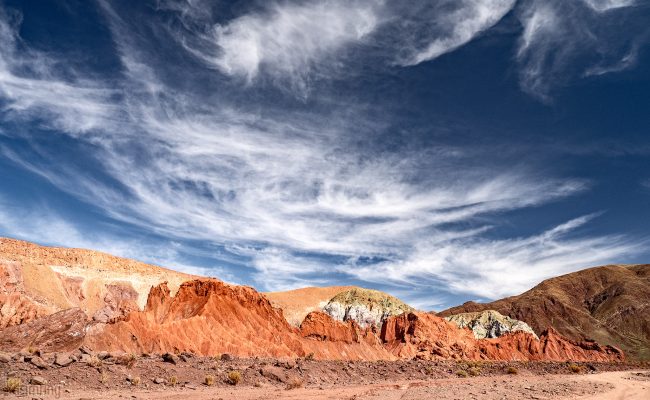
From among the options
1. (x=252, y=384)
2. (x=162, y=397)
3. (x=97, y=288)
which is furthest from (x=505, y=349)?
(x=162, y=397)

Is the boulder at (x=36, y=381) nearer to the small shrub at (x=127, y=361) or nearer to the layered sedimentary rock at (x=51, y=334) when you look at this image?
the small shrub at (x=127, y=361)

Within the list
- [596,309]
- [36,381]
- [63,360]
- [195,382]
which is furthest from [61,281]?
[596,309]

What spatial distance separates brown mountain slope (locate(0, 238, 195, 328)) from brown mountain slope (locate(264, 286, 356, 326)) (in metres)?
46.4

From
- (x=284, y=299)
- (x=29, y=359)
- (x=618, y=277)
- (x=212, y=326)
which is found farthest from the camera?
(x=618, y=277)

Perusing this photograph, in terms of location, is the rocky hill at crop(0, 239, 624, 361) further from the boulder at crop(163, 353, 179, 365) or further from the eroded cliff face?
the boulder at crop(163, 353, 179, 365)

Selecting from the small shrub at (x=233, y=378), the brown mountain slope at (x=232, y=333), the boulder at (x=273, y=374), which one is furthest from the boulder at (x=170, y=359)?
the brown mountain slope at (x=232, y=333)

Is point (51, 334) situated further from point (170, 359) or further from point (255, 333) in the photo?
point (255, 333)

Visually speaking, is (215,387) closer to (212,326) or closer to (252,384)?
(252,384)

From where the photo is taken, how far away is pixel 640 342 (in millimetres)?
136250

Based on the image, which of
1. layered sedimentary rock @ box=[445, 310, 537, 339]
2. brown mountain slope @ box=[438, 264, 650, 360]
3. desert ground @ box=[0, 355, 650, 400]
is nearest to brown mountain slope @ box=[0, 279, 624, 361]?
desert ground @ box=[0, 355, 650, 400]

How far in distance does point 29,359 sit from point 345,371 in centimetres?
1735

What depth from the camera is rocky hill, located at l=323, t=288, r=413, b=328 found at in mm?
112750

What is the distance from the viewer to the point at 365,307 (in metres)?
117

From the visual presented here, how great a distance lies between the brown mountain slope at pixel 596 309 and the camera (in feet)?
470
